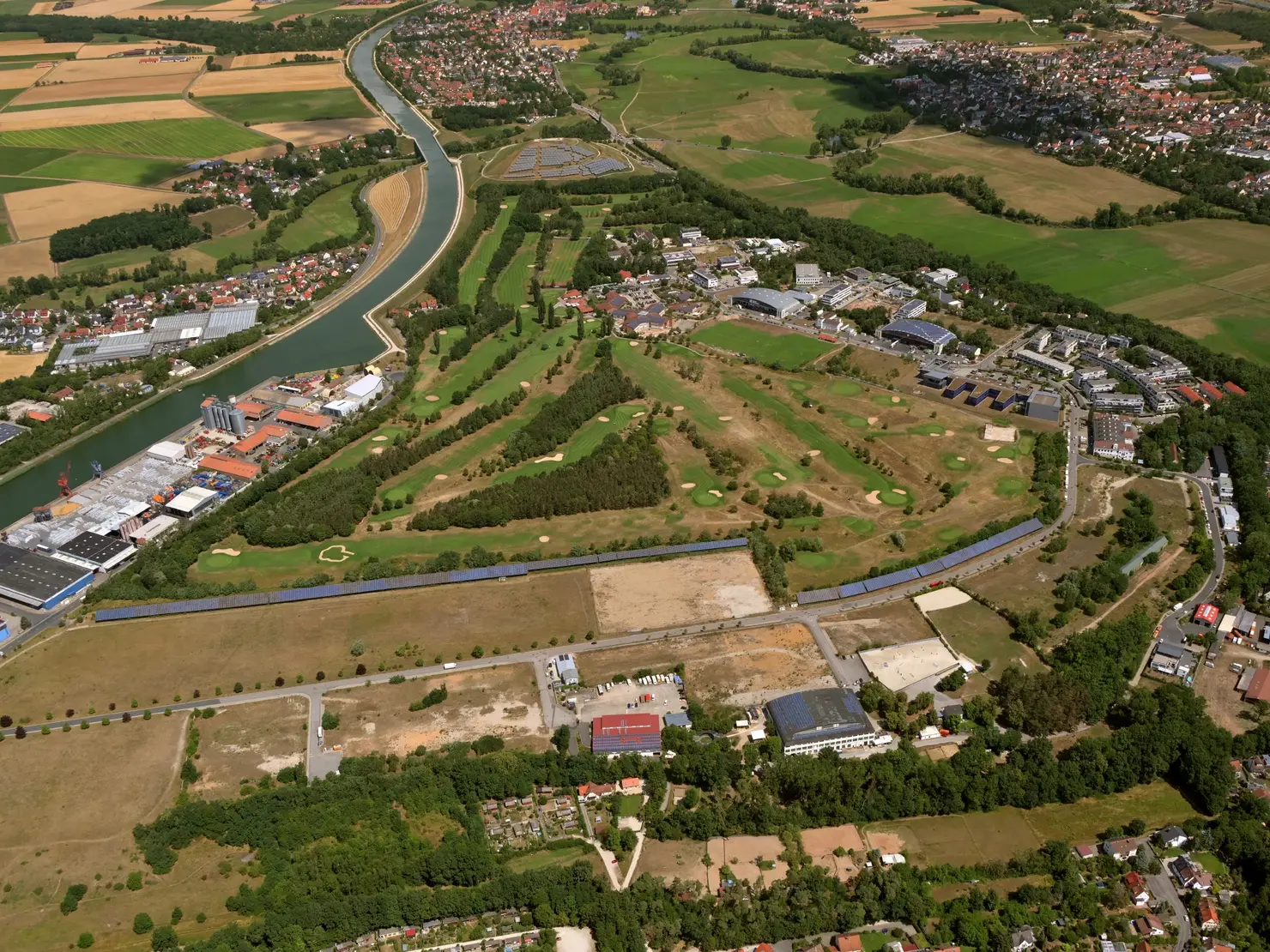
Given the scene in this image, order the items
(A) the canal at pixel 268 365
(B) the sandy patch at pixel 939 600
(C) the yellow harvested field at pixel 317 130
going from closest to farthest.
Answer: (B) the sandy patch at pixel 939 600, (A) the canal at pixel 268 365, (C) the yellow harvested field at pixel 317 130

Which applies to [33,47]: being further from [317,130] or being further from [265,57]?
[317,130]

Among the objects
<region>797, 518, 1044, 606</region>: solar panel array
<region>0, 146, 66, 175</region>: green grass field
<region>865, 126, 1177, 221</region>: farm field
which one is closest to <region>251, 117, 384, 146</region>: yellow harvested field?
<region>0, 146, 66, 175</region>: green grass field

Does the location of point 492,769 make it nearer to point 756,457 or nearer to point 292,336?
point 756,457

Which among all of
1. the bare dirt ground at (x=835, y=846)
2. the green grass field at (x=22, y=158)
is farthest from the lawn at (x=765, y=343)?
the green grass field at (x=22, y=158)

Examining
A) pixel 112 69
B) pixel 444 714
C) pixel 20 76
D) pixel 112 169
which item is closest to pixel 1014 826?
pixel 444 714

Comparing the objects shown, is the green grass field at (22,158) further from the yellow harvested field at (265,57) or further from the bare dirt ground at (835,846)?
the bare dirt ground at (835,846)

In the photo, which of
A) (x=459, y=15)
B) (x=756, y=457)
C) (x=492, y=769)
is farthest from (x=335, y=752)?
(x=459, y=15)

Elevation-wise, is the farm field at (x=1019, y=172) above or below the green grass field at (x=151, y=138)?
below
